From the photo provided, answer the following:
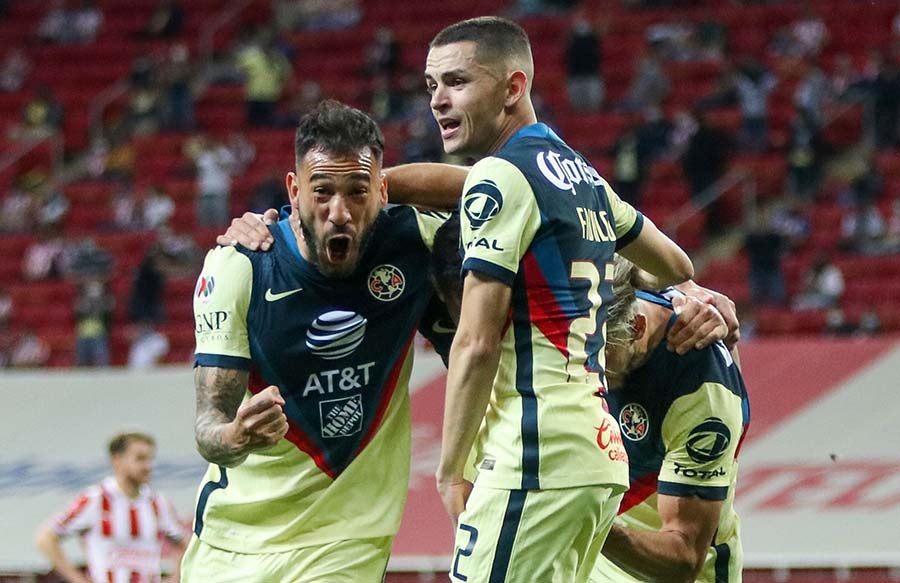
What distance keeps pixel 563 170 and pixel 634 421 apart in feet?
3.89

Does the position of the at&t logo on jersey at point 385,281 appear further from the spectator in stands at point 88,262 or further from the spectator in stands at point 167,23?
the spectator in stands at point 167,23

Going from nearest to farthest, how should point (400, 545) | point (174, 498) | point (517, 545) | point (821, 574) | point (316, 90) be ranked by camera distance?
point (517, 545), point (821, 574), point (400, 545), point (174, 498), point (316, 90)

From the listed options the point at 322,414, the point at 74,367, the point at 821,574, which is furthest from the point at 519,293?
the point at 74,367

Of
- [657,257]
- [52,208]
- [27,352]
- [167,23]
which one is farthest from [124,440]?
[167,23]

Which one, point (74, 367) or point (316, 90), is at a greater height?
point (316, 90)

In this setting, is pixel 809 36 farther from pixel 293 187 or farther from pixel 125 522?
pixel 293 187

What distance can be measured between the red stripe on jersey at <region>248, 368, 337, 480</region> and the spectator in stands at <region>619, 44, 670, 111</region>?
1533 cm

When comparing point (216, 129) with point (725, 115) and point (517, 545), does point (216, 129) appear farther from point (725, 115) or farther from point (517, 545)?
point (517, 545)

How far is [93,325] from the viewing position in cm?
1927

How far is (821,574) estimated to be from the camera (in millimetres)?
10586

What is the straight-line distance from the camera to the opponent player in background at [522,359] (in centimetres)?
450

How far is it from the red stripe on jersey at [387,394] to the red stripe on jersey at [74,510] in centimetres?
506

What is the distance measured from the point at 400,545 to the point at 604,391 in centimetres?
687

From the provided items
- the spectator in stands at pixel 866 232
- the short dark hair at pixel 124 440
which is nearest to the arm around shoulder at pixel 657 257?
the short dark hair at pixel 124 440
